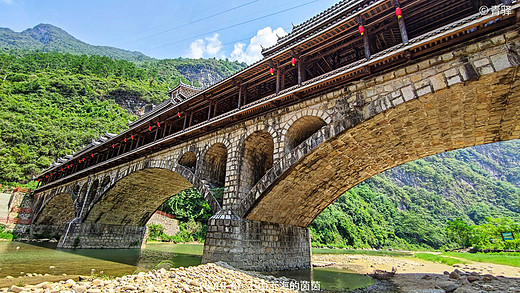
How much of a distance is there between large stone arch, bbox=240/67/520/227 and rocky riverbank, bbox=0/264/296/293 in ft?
9.60

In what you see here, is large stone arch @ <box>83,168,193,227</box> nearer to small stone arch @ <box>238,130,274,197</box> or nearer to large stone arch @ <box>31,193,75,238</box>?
small stone arch @ <box>238,130,274,197</box>

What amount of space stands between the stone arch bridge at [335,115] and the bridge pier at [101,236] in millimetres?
9558

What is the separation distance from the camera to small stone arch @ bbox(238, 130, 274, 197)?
11.1m

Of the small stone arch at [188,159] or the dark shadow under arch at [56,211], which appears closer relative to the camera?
the small stone arch at [188,159]

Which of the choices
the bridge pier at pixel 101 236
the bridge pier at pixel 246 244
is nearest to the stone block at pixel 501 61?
the bridge pier at pixel 246 244

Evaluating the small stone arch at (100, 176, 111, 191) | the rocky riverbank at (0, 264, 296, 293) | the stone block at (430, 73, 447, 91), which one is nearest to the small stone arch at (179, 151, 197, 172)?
the rocky riverbank at (0, 264, 296, 293)

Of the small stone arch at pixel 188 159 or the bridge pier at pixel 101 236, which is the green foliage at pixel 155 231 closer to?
the bridge pier at pixel 101 236

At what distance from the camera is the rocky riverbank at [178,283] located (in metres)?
5.48

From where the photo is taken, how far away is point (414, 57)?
7.12m

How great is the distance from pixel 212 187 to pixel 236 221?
9.71 ft

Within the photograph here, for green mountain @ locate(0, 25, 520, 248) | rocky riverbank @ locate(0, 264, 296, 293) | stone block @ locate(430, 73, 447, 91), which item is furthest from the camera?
green mountain @ locate(0, 25, 520, 248)

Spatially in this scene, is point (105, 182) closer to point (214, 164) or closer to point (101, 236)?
point (101, 236)

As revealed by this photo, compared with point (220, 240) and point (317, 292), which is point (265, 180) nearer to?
point (220, 240)

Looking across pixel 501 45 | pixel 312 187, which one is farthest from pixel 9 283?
pixel 501 45
